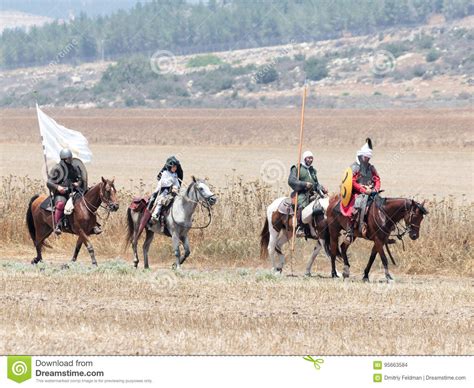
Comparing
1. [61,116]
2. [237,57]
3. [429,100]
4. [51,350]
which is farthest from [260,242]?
[237,57]

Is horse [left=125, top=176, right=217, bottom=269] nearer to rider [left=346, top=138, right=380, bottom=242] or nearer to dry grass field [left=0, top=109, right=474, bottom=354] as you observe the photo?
dry grass field [left=0, top=109, right=474, bottom=354]

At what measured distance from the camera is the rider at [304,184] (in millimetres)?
21766

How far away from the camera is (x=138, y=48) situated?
188 meters

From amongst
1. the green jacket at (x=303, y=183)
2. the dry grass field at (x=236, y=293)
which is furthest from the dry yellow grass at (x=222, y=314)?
the green jacket at (x=303, y=183)

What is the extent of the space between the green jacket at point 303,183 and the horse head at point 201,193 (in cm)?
140

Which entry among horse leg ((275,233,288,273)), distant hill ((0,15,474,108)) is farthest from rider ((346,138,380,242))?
distant hill ((0,15,474,108))

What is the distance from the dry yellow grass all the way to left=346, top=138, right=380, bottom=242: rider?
1.38 meters

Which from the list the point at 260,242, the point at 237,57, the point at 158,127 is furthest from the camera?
the point at 237,57

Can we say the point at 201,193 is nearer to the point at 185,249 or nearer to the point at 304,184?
the point at 185,249

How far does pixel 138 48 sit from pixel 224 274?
16798 centimetres

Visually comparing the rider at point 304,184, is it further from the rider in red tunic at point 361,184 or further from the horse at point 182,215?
the horse at point 182,215

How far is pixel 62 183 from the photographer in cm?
2255

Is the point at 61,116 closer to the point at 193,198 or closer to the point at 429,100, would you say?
the point at 429,100

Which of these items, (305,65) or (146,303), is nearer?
(146,303)
